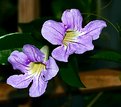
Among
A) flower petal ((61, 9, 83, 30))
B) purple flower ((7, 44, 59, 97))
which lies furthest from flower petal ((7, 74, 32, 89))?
flower petal ((61, 9, 83, 30))

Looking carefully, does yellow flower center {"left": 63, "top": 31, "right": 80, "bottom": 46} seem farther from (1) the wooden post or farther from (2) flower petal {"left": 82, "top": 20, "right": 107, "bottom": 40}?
Result: (1) the wooden post

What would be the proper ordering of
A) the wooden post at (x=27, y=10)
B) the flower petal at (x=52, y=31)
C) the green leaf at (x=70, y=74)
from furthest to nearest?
the wooden post at (x=27, y=10), the green leaf at (x=70, y=74), the flower petal at (x=52, y=31)

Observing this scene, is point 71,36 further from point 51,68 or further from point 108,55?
point 108,55

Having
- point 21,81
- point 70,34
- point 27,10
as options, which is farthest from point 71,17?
point 27,10

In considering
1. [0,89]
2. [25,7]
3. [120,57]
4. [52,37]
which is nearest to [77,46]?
[52,37]

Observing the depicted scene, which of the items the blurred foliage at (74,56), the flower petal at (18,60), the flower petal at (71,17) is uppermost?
the flower petal at (71,17)

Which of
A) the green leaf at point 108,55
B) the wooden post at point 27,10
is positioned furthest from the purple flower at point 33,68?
the wooden post at point 27,10

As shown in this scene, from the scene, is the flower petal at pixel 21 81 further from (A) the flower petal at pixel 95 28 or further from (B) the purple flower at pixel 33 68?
(A) the flower petal at pixel 95 28
